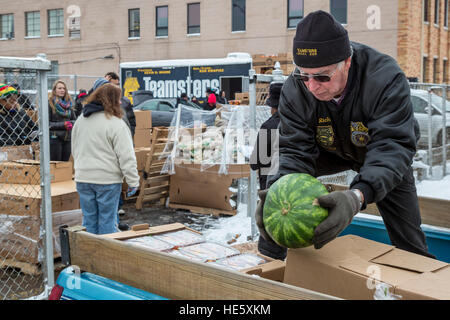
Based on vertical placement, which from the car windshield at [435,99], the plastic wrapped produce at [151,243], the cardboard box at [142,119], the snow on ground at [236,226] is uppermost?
the car windshield at [435,99]

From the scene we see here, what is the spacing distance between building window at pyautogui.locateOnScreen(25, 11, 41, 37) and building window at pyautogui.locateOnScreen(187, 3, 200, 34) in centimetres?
1294

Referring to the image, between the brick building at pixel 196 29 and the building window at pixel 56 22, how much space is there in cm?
7

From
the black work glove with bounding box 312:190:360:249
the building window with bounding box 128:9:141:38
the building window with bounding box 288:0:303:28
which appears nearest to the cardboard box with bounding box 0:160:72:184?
the black work glove with bounding box 312:190:360:249

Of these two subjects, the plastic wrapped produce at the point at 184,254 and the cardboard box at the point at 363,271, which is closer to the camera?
the cardboard box at the point at 363,271

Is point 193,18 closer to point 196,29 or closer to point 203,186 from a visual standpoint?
point 196,29

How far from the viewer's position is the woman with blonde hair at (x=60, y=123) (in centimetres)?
820

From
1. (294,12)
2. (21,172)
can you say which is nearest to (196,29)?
(294,12)

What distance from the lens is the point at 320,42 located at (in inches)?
96.7

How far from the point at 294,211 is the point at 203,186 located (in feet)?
22.4

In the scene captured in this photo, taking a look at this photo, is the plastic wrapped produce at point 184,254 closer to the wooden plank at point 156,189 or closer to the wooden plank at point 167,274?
the wooden plank at point 167,274

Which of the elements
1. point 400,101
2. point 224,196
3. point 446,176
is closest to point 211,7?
point 446,176

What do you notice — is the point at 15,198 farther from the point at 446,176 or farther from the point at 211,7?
the point at 211,7

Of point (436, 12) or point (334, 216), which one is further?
point (436, 12)

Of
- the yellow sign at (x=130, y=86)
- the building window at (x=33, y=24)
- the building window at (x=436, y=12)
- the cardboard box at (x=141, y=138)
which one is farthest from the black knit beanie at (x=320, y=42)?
the building window at (x=33, y=24)
